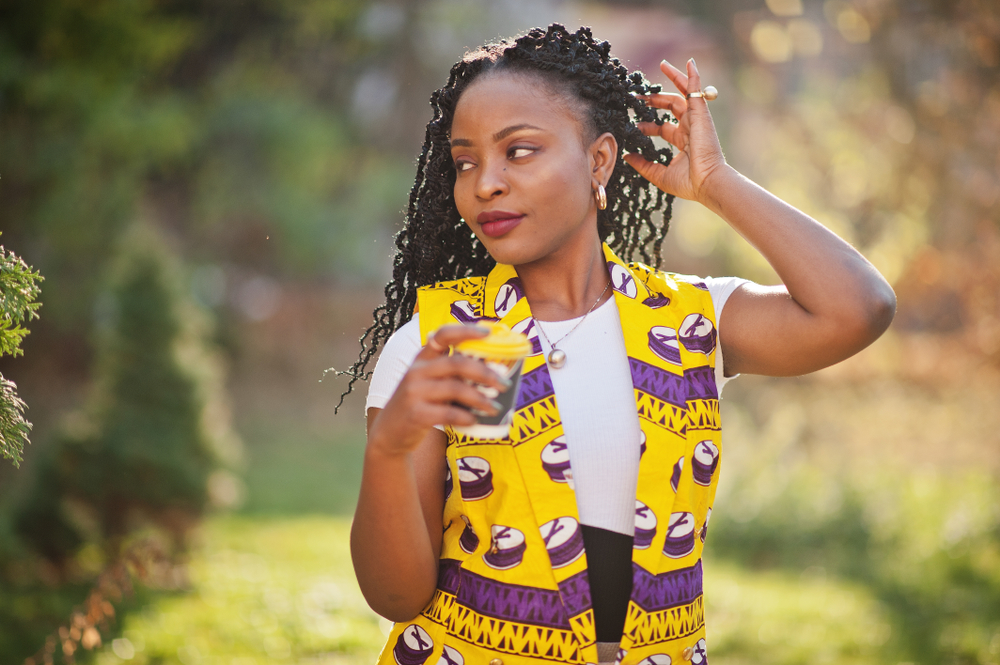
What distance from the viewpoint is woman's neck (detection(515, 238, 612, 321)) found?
2131mm

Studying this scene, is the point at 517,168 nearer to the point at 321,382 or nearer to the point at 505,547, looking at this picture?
the point at 505,547

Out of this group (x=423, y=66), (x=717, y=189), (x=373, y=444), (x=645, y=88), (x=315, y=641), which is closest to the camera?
(x=373, y=444)

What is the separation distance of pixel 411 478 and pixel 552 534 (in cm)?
35

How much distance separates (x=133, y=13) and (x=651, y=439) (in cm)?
770

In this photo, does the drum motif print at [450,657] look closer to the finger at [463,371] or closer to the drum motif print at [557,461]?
the drum motif print at [557,461]

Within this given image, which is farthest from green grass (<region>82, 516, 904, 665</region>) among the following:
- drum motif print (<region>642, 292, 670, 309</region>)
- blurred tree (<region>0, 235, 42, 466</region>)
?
drum motif print (<region>642, 292, 670, 309</region>)

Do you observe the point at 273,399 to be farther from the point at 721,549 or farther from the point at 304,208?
the point at 721,549

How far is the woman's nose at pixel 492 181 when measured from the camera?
196 centimetres

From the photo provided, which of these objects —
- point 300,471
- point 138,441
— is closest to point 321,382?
point 300,471

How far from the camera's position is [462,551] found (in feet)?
6.10

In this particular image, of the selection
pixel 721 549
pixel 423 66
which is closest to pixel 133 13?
pixel 721 549

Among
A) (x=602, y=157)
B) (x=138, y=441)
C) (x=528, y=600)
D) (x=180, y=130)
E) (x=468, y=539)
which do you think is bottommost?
(x=528, y=600)

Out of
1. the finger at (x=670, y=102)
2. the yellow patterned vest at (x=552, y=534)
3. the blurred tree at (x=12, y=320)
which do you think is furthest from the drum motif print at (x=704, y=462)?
the blurred tree at (x=12, y=320)

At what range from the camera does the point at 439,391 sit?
1.49 meters
